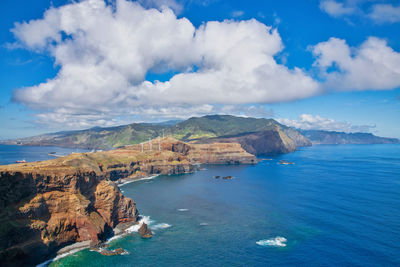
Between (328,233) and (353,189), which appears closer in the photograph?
(328,233)

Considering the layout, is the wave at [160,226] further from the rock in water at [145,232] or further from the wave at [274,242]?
the wave at [274,242]

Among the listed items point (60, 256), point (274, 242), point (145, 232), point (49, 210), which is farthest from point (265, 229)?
point (49, 210)

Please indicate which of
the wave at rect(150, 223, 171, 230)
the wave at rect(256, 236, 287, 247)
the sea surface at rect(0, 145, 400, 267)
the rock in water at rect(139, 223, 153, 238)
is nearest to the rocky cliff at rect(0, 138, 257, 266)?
the sea surface at rect(0, 145, 400, 267)

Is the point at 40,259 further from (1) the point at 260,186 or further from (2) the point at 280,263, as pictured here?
(1) the point at 260,186

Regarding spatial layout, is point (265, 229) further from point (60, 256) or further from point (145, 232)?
point (60, 256)

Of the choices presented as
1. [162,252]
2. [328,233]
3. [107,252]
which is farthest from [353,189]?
[107,252]

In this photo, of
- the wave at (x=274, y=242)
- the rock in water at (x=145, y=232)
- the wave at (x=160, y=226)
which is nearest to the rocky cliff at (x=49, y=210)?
the rock in water at (x=145, y=232)

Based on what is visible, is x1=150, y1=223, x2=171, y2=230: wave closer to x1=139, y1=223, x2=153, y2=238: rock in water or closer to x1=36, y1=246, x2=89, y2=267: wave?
x1=139, y1=223, x2=153, y2=238: rock in water
